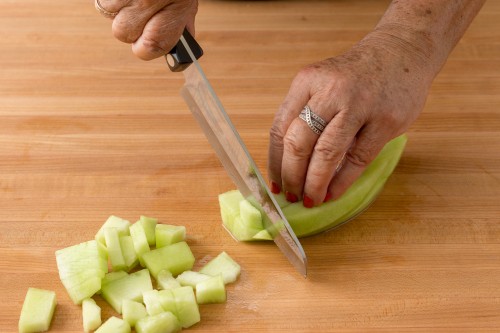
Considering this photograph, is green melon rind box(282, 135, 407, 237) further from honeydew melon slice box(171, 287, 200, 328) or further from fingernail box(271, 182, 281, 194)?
honeydew melon slice box(171, 287, 200, 328)

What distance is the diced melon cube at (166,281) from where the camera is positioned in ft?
6.45

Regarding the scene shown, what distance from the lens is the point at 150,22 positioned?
1.88m

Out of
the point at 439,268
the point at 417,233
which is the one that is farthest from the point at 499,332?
the point at 417,233

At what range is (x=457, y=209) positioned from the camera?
222 cm

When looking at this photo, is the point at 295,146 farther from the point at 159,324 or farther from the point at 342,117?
the point at 159,324

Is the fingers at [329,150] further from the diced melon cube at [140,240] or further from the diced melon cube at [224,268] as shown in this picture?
the diced melon cube at [140,240]

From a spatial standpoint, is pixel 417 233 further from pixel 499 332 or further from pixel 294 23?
pixel 294 23

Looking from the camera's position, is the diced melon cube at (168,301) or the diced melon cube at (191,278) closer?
the diced melon cube at (168,301)

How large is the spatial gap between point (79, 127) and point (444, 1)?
1192mm

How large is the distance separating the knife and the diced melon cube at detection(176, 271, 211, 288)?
0.73ft

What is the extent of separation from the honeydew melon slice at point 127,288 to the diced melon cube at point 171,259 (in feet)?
0.09

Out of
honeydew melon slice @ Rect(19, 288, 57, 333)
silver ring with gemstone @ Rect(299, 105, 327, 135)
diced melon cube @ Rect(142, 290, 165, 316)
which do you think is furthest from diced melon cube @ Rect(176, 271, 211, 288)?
silver ring with gemstone @ Rect(299, 105, 327, 135)

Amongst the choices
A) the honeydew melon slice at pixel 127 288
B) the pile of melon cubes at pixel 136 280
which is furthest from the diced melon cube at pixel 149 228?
the honeydew melon slice at pixel 127 288

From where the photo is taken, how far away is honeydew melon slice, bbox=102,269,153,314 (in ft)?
6.31
